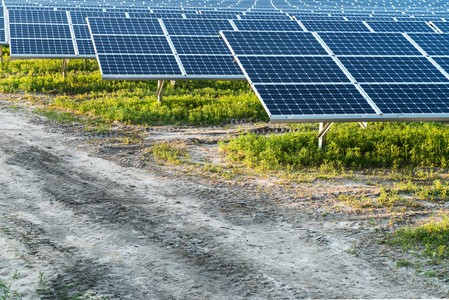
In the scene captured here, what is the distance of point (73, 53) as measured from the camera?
73.3 ft

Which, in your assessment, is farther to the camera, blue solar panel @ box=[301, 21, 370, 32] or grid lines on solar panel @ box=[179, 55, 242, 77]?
blue solar panel @ box=[301, 21, 370, 32]

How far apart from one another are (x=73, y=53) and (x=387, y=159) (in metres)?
15.1

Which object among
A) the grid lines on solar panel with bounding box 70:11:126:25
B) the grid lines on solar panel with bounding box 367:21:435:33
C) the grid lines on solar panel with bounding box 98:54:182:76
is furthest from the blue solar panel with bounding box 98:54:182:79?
the grid lines on solar panel with bounding box 70:11:126:25

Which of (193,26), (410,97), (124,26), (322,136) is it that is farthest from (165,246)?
(193,26)

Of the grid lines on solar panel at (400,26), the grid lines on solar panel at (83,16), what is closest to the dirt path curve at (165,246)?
the grid lines on solar panel at (400,26)

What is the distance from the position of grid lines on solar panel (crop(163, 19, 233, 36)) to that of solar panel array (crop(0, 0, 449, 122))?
4cm

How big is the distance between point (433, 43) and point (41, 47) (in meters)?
16.1

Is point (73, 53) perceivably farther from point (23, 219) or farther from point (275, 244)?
point (275, 244)

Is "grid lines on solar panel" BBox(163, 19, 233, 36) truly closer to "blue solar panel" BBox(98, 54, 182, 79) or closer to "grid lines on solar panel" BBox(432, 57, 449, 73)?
"blue solar panel" BBox(98, 54, 182, 79)

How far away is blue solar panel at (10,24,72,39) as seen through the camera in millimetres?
23391

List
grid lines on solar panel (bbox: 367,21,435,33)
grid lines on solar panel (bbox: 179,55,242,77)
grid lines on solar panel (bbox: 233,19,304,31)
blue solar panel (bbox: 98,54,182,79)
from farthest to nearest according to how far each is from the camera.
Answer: grid lines on solar panel (bbox: 367,21,435,33), grid lines on solar panel (bbox: 233,19,304,31), grid lines on solar panel (bbox: 179,55,242,77), blue solar panel (bbox: 98,54,182,79)

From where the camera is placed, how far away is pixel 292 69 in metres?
13.2

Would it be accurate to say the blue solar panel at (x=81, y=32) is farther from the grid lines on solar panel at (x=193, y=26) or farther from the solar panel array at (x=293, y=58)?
the grid lines on solar panel at (x=193, y=26)

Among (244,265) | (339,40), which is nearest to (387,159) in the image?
(339,40)
